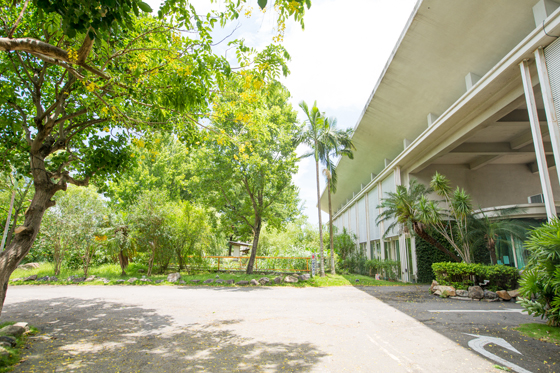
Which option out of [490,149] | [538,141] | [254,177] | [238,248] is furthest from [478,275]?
[238,248]

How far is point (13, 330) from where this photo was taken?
5.11 metres

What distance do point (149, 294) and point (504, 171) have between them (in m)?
18.9

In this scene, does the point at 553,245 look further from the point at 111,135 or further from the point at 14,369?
the point at 111,135

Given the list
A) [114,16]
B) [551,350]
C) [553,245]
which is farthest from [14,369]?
[553,245]

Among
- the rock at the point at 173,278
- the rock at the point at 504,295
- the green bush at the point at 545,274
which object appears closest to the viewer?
the green bush at the point at 545,274

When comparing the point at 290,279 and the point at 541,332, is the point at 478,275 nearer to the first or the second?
the point at 541,332

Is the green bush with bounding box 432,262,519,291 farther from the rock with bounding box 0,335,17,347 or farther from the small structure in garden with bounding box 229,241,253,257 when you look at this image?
the small structure in garden with bounding box 229,241,253,257

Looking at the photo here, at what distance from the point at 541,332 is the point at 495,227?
8.22m

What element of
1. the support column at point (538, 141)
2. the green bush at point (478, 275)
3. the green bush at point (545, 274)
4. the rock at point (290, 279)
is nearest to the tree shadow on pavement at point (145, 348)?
the green bush at point (545, 274)

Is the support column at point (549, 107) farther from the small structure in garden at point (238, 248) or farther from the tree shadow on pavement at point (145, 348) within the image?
the small structure in garden at point (238, 248)

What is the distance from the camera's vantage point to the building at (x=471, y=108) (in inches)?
315

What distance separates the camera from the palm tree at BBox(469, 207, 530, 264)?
1222 cm

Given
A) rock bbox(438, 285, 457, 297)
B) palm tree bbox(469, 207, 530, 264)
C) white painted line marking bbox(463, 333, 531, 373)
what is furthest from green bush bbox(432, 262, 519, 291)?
white painted line marking bbox(463, 333, 531, 373)

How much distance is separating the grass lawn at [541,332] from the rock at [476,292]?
14.1 feet
